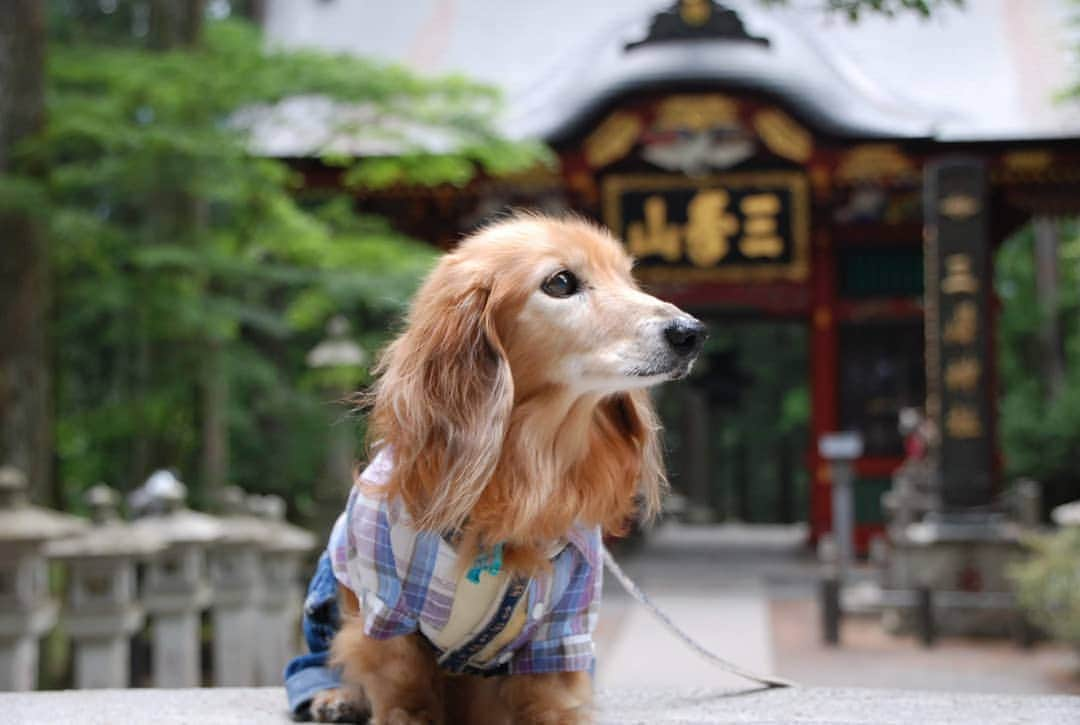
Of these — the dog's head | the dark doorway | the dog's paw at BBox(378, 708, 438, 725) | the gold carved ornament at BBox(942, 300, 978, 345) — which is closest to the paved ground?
the gold carved ornament at BBox(942, 300, 978, 345)

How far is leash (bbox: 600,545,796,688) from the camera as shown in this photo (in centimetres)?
278

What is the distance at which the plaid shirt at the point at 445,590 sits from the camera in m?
2.27

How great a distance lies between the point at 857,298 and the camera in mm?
13688

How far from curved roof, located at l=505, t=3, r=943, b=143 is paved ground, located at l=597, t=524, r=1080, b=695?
4812mm

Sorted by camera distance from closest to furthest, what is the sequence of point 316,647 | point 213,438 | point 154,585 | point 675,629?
point 316,647
point 675,629
point 154,585
point 213,438

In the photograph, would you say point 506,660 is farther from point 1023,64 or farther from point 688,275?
point 1023,64

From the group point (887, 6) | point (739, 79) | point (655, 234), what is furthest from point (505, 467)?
point (655, 234)

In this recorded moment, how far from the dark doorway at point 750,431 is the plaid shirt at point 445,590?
17.0 m

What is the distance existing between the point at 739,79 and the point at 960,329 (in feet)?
12.0

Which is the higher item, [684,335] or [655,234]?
[655,234]

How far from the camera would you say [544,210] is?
9719 mm

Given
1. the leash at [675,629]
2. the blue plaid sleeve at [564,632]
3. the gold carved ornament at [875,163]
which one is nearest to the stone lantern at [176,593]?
the leash at [675,629]

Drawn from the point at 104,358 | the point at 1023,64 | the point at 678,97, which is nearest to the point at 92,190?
the point at 104,358

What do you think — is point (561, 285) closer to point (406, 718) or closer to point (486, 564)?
point (486, 564)
